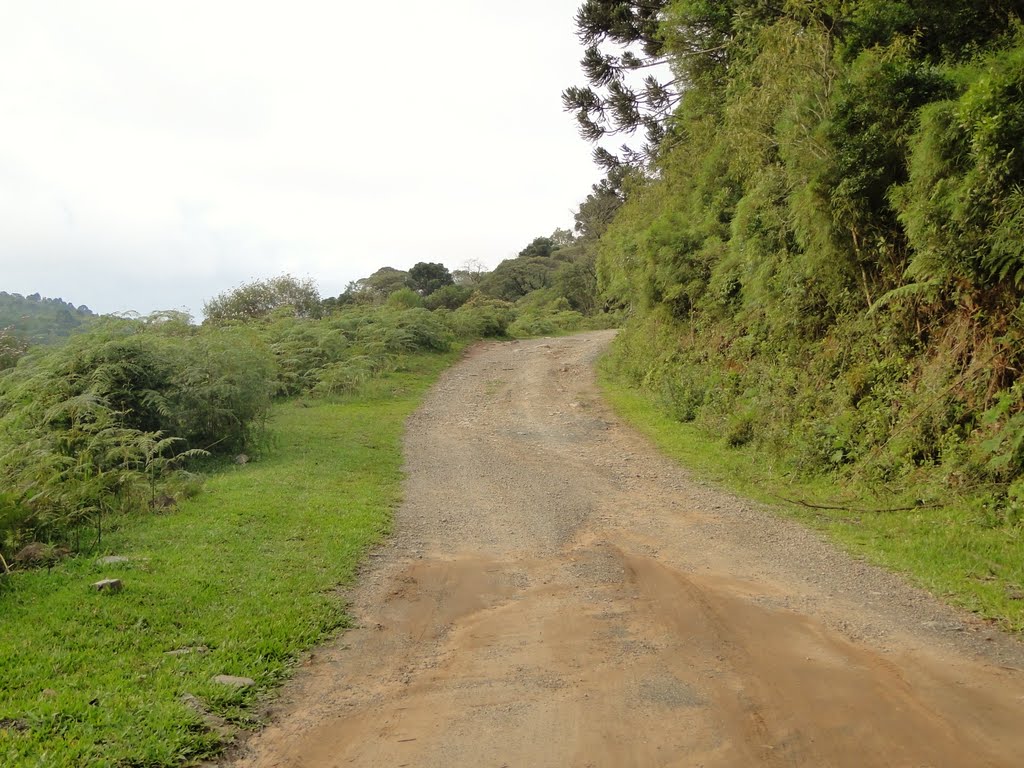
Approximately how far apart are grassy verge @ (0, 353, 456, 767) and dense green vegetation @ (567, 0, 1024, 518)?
6.31 m

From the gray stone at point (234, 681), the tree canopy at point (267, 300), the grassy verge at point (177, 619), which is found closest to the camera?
the grassy verge at point (177, 619)

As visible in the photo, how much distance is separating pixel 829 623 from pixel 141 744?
4.58m

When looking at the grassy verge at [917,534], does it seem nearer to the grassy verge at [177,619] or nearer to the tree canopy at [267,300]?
the grassy verge at [177,619]

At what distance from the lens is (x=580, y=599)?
6238mm

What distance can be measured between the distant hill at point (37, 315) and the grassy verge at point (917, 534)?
13.5 meters

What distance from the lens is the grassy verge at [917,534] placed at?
6031 millimetres

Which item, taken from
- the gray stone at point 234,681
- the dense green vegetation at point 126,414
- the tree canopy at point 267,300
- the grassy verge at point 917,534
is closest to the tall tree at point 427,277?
the tree canopy at point 267,300

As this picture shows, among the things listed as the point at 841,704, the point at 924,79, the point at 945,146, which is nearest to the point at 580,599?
the point at 841,704

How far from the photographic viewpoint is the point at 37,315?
31.5 m

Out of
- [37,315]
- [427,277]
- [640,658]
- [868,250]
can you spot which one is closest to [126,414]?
[640,658]

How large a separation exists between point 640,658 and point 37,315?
3380 cm

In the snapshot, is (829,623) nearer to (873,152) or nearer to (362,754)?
(362,754)

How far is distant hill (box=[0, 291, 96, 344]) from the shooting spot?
2231 centimetres

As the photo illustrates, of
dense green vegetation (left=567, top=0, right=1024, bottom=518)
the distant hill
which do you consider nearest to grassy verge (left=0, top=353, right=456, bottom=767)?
dense green vegetation (left=567, top=0, right=1024, bottom=518)
